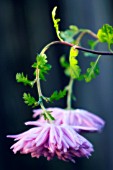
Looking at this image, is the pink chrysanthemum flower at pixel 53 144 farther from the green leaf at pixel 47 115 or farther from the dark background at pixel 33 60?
the dark background at pixel 33 60

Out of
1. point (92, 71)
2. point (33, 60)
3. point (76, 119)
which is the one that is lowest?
point (33, 60)

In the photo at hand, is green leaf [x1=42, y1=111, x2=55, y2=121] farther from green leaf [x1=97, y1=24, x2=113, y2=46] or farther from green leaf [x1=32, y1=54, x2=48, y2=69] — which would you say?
green leaf [x1=97, y1=24, x2=113, y2=46]

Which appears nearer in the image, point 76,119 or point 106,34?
point 106,34

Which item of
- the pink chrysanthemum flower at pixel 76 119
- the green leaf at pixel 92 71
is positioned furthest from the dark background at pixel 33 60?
the green leaf at pixel 92 71

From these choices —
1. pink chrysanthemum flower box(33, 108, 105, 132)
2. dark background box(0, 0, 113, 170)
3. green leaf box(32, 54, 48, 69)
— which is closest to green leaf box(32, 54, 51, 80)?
green leaf box(32, 54, 48, 69)

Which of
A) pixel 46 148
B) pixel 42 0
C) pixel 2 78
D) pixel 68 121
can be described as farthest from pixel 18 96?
pixel 46 148

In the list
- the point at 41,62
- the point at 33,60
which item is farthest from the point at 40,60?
the point at 33,60

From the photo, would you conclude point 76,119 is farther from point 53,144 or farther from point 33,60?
point 33,60
